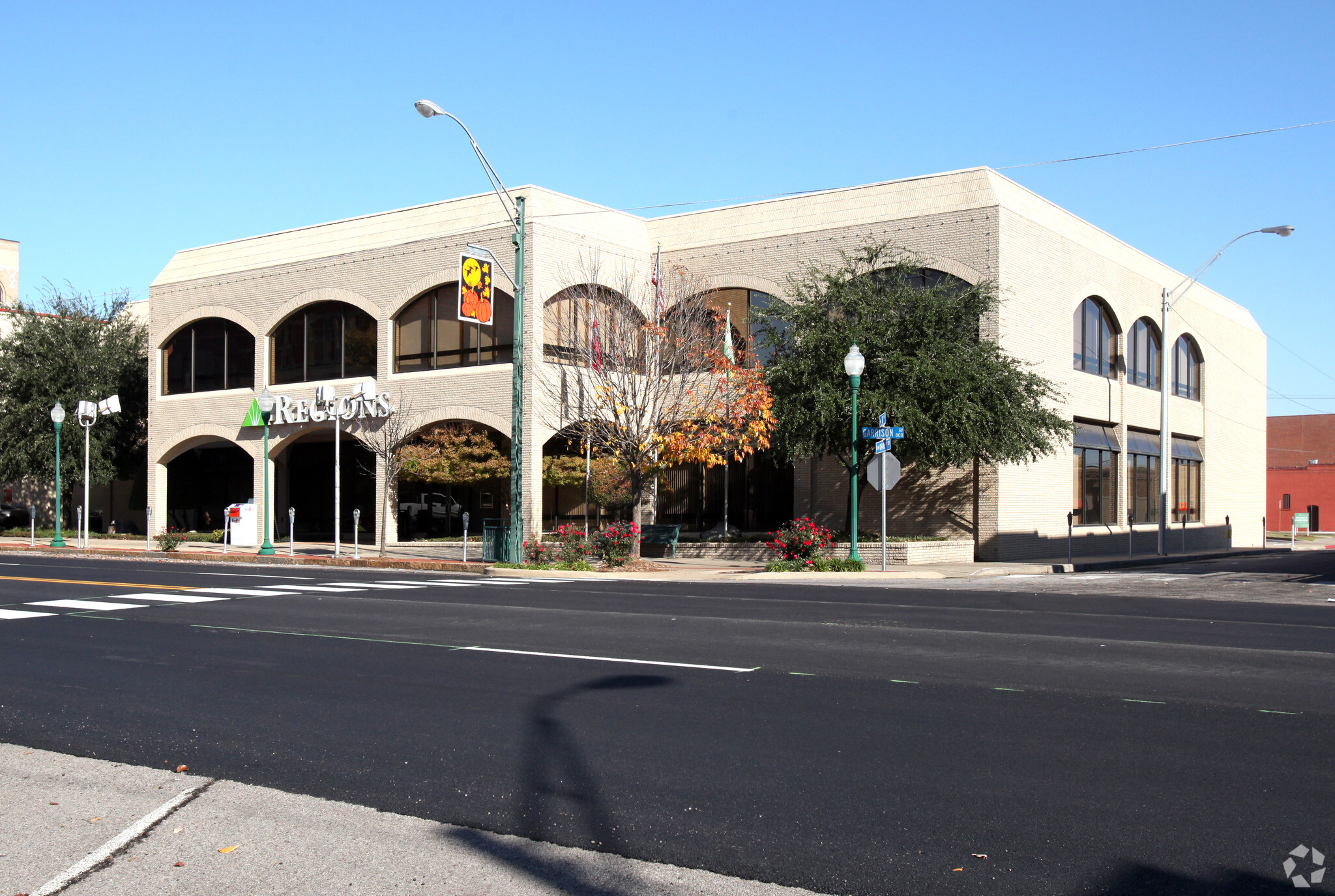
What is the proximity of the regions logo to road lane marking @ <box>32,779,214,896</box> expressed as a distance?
5162 mm

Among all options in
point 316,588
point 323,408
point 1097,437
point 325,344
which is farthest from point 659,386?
point 1097,437

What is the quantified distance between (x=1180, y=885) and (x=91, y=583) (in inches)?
753

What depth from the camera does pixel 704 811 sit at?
18.3ft

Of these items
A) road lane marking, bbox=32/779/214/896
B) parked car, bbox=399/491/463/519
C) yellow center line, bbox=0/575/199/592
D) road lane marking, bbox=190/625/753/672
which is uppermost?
parked car, bbox=399/491/463/519

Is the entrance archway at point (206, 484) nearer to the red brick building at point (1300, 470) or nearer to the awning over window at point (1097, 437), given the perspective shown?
the awning over window at point (1097, 437)

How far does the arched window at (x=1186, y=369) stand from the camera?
1559 inches

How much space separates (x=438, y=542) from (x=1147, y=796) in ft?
95.2

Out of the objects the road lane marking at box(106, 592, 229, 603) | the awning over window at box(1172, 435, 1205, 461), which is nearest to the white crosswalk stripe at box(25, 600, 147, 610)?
the road lane marking at box(106, 592, 229, 603)

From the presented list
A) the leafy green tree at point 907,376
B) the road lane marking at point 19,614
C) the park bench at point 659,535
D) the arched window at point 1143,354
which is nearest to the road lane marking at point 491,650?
the road lane marking at point 19,614

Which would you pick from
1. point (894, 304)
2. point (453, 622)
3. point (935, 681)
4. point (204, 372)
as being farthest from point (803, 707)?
point (204, 372)

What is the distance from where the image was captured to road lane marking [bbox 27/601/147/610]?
15055 millimetres

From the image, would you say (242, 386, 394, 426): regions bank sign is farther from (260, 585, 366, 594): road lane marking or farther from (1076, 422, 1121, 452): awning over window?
(1076, 422, 1121, 452): awning over window

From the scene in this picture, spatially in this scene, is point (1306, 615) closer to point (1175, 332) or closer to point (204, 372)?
point (1175, 332)

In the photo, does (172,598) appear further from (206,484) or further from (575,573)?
(206,484)
